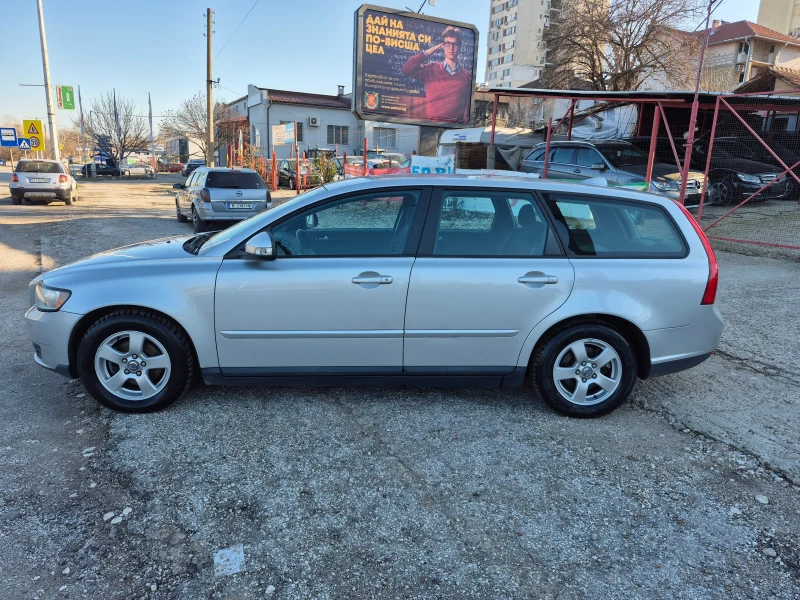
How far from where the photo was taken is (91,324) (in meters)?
3.71

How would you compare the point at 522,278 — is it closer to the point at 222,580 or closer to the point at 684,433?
the point at 684,433

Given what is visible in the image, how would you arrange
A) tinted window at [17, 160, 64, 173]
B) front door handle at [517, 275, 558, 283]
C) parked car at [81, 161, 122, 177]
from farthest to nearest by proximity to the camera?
parked car at [81, 161, 122, 177]
tinted window at [17, 160, 64, 173]
front door handle at [517, 275, 558, 283]

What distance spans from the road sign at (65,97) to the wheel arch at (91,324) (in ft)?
95.9

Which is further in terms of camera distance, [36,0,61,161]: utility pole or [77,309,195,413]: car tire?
[36,0,61,161]: utility pole

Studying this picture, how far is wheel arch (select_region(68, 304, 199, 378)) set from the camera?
3648 millimetres

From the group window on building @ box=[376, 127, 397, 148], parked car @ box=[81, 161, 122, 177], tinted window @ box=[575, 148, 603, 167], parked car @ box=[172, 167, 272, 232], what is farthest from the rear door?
parked car @ box=[81, 161, 122, 177]

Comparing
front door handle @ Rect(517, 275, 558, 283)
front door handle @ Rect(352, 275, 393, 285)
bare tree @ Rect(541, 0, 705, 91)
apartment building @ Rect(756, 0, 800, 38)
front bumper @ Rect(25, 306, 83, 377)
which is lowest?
front bumper @ Rect(25, 306, 83, 377)

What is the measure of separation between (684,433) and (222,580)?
9.81 ft

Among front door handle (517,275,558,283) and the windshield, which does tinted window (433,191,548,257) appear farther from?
the windshield

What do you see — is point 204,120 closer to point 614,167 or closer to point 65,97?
point 65,97

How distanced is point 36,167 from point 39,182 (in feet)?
2.33

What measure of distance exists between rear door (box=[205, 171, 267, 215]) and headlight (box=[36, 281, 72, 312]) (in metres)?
8.97

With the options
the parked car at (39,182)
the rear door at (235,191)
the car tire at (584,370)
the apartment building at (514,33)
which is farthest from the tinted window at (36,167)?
the apartment building at (514,33)

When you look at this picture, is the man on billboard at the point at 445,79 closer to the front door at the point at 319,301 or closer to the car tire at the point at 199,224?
the car tire at the point at 199,224
